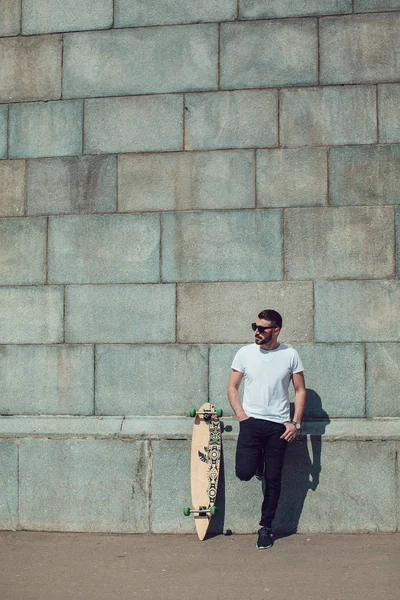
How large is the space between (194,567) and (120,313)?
2.38m

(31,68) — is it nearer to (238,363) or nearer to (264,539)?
(238,363)

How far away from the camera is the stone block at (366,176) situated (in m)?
7.25

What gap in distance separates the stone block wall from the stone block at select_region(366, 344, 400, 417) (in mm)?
17

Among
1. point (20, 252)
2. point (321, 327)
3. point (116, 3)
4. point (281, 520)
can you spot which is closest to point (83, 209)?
point (20, 252)

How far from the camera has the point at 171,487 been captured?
23.1ft

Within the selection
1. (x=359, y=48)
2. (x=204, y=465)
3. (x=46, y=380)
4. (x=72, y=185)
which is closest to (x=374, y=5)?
(x=359, y=48)

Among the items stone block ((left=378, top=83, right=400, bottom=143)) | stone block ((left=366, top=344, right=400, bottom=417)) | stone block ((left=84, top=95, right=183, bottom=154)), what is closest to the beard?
stone block ((left=366, top=344, right=400, bottom=417))

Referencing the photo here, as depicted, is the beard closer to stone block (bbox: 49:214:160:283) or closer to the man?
the man

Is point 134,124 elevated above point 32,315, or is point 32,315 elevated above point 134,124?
point 134,124

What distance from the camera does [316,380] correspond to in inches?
282

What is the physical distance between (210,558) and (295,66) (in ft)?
14.1

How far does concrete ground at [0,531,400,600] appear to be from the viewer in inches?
220

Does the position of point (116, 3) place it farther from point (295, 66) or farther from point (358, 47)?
point (358, 47)

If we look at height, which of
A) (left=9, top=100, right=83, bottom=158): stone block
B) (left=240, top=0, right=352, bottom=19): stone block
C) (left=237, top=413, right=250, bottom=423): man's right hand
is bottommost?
(left=237, top=413, right=250, bottom=423): man's right hand
